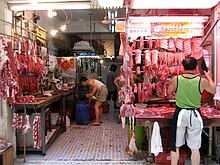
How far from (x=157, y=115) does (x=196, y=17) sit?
2014mm

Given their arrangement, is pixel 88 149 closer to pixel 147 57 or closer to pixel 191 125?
pixel 147 57

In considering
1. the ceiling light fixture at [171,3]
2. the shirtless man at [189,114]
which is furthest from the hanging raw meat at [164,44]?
the shirtless man at [189,114]

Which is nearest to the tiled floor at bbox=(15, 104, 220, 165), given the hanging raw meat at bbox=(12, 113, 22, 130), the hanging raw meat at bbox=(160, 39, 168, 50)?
the hanging raw meat at bbox=(12, 113, 22, 130)

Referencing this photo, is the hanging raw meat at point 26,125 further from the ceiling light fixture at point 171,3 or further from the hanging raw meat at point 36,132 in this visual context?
the ceiling light fixture at point 171,3

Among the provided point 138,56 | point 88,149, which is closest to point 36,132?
point 88,149

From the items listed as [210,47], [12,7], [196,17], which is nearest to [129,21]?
[196,17]

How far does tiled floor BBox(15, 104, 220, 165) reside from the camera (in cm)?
493

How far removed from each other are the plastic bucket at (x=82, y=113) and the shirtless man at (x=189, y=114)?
15.0 feet

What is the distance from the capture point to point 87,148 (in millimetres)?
5824

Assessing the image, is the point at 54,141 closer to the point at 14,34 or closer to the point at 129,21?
the point at 14,34

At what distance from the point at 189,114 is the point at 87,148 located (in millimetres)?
2539

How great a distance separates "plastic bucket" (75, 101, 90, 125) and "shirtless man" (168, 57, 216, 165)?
456 cm

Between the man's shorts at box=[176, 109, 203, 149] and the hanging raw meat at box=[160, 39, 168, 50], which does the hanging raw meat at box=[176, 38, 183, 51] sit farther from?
the man's shorts at box=[176, 109, 203, 149]

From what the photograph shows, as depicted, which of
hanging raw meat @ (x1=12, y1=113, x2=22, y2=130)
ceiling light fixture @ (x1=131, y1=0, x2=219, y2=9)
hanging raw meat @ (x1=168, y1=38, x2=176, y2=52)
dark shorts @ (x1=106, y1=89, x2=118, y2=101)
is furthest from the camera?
dark shorts @ (x1=106, y1=89, x2=118, y2=101)
